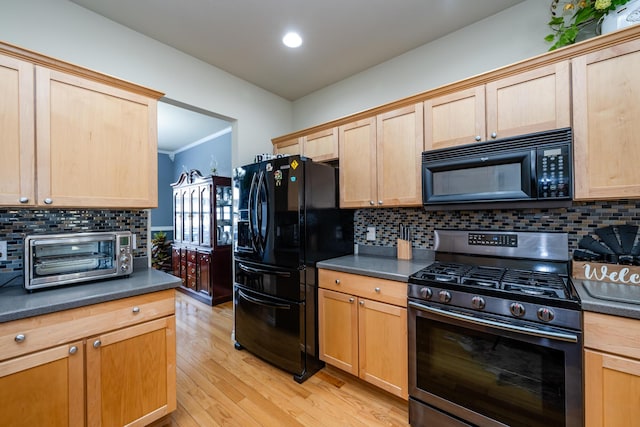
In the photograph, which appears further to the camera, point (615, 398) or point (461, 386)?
point (461, 386)

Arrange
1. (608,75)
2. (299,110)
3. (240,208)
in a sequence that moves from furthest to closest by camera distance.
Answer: (299,110)
(240,208)
(608,75)

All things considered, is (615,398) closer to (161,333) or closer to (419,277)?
(419,277)

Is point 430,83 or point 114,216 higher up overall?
point 430,83

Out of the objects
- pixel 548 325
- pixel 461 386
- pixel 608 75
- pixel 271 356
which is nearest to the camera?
pixel 548 325

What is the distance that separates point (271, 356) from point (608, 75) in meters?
2.95

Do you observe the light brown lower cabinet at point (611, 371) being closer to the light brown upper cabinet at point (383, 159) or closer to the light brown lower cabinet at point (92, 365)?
the light brown upper cabinet at point (383, 159)

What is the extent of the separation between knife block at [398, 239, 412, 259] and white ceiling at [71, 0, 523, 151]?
5.87 feet

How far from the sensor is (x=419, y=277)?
67.6 inches

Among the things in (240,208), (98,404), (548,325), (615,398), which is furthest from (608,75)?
(98,404)

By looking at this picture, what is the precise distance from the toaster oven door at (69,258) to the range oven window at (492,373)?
81.2 inches

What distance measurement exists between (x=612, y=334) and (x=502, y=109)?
1345 millimetres

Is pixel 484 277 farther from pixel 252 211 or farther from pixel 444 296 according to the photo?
pixel 252 211

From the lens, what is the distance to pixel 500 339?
4.67 ft

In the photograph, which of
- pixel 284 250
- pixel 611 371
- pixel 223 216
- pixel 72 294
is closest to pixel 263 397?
pixel 284 250
